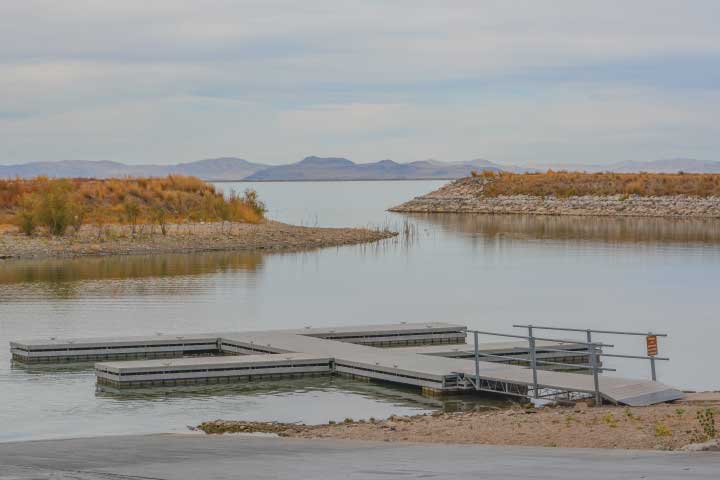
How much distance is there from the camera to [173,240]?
4128 cm

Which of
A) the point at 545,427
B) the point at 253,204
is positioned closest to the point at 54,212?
the point at 253,204

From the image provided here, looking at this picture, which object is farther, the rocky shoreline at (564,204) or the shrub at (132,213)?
the rocky shoreline at (564,204)

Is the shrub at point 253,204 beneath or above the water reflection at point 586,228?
above

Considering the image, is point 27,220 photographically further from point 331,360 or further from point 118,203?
point 331,360

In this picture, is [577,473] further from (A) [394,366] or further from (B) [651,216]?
(B) [651,216]

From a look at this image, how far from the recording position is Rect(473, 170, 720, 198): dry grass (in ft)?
245

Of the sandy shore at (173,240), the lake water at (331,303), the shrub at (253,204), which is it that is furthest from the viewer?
the shrub at (253,204)

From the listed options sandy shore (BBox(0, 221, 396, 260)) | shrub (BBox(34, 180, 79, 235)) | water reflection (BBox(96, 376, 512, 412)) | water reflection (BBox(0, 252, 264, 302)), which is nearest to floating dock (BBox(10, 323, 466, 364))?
water reflection (BBox(96, 376, 512, 412))

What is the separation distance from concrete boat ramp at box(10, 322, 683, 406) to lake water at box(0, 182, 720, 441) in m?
0.43

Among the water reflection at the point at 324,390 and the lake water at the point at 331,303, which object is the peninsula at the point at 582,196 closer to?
the lake water at the point at 331,303

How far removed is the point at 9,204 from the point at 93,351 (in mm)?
31473

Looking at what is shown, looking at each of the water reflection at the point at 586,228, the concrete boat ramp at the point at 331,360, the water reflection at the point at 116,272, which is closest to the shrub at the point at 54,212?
the water reflection at the point at 116,272

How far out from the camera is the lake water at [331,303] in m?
14.2

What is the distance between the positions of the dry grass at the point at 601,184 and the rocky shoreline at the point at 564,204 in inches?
38.1
